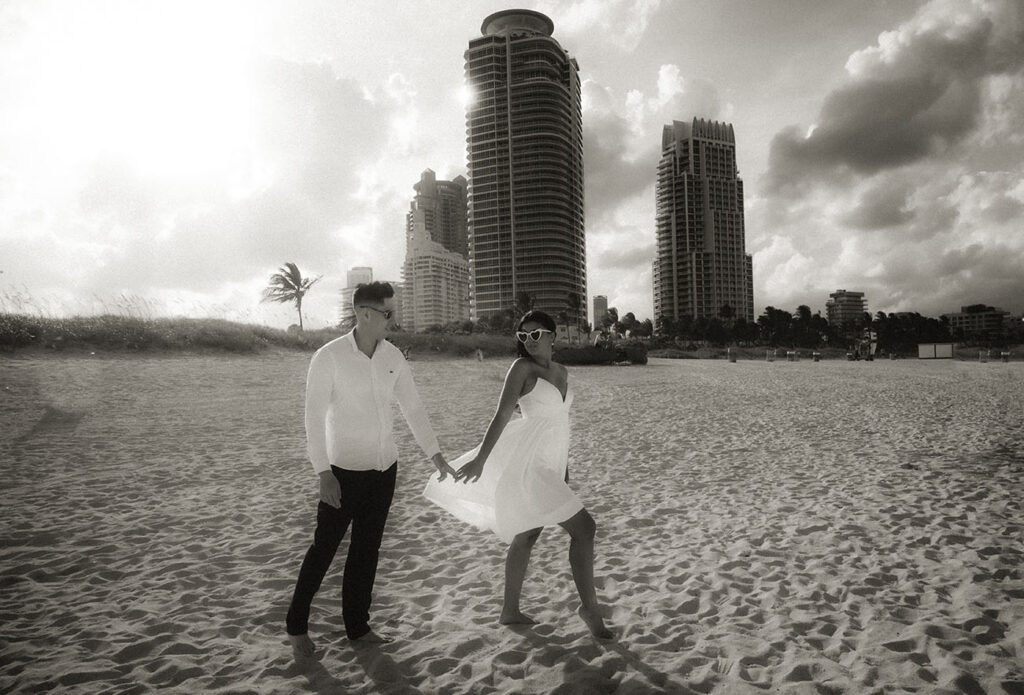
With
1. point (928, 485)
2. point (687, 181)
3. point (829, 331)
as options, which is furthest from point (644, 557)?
point (687, 181)

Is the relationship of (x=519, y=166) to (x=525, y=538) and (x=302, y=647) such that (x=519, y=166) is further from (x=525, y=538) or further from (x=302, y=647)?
(x=302, y=647)

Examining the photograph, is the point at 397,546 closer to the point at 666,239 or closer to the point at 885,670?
the point at 885,670

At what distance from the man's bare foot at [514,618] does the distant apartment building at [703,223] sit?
16395cm

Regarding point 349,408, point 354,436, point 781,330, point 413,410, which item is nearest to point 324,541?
point 354,436

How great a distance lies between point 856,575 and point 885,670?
145 centimetres

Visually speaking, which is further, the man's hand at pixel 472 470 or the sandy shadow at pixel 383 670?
the man's hand at pixel 472 470

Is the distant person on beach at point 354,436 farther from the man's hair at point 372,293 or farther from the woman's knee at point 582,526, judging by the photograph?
the woman's knee at point 582,526

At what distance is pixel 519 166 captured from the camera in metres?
124

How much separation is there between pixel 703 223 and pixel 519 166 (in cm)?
6560

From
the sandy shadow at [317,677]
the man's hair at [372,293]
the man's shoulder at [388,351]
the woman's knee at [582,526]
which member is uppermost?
the man's hair at [372,293]

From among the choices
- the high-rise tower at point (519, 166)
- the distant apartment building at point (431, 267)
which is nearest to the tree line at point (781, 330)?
the high-rise tower at point (519, 166)

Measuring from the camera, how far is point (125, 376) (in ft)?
55.5

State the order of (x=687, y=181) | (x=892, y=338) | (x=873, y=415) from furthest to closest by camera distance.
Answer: (x=687, y=181)
(x=892, y=338)
(x=873, y=415)

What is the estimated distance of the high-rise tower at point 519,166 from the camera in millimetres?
123500
